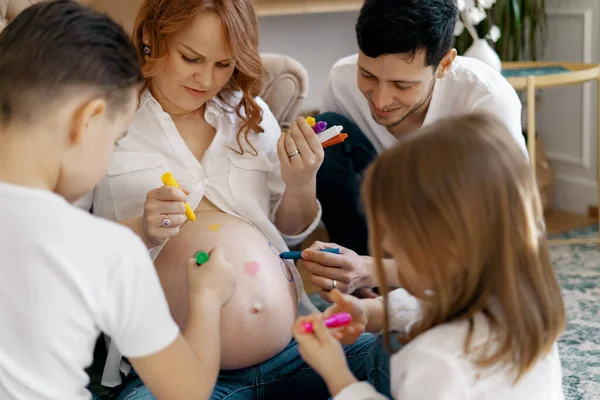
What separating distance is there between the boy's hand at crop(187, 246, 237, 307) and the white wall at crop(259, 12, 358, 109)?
6.07 ft

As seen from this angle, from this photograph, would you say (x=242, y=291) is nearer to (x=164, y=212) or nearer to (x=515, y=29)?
(x=164, y=212)

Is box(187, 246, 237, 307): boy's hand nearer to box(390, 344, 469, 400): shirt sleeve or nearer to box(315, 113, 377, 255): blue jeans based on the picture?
box(390, 344, 469, 400): shirt sleeve

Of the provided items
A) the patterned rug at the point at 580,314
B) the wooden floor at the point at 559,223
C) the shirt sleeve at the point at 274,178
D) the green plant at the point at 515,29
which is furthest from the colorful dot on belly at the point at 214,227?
the green plant at the point at 515,29

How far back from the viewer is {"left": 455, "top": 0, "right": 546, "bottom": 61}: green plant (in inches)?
116

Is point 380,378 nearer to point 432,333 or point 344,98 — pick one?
point 432,333

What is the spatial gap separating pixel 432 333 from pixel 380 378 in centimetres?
20

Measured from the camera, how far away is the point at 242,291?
1455mm

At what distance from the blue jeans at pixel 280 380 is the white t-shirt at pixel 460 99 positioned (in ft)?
1.88

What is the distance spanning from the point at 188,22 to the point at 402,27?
457 millimetres

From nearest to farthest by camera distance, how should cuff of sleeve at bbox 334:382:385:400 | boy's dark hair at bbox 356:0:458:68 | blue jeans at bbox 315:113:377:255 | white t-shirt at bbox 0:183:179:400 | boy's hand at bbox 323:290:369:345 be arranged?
1. white t-shirt at bbox 0:183:179:400
2. cuff of sleeve at bbox 334:382:385:400
3. boy's hand at bbox 323:290:369:345
4. boy's dark hair at bbox 356:0:458:68
5. blue jeans at bbox 315:113:377:255

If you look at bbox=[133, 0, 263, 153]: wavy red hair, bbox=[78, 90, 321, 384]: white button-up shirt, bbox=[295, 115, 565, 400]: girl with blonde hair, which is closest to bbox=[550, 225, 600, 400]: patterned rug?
bbox=[78, 90, 321, 384]: white button-up shirt

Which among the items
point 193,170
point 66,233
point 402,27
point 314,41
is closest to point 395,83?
point 402,27

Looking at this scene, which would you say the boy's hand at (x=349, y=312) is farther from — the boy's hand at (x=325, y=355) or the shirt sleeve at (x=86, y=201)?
the shirt sleeve at (x=86, y=201)

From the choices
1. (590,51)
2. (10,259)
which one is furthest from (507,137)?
(590,51)
